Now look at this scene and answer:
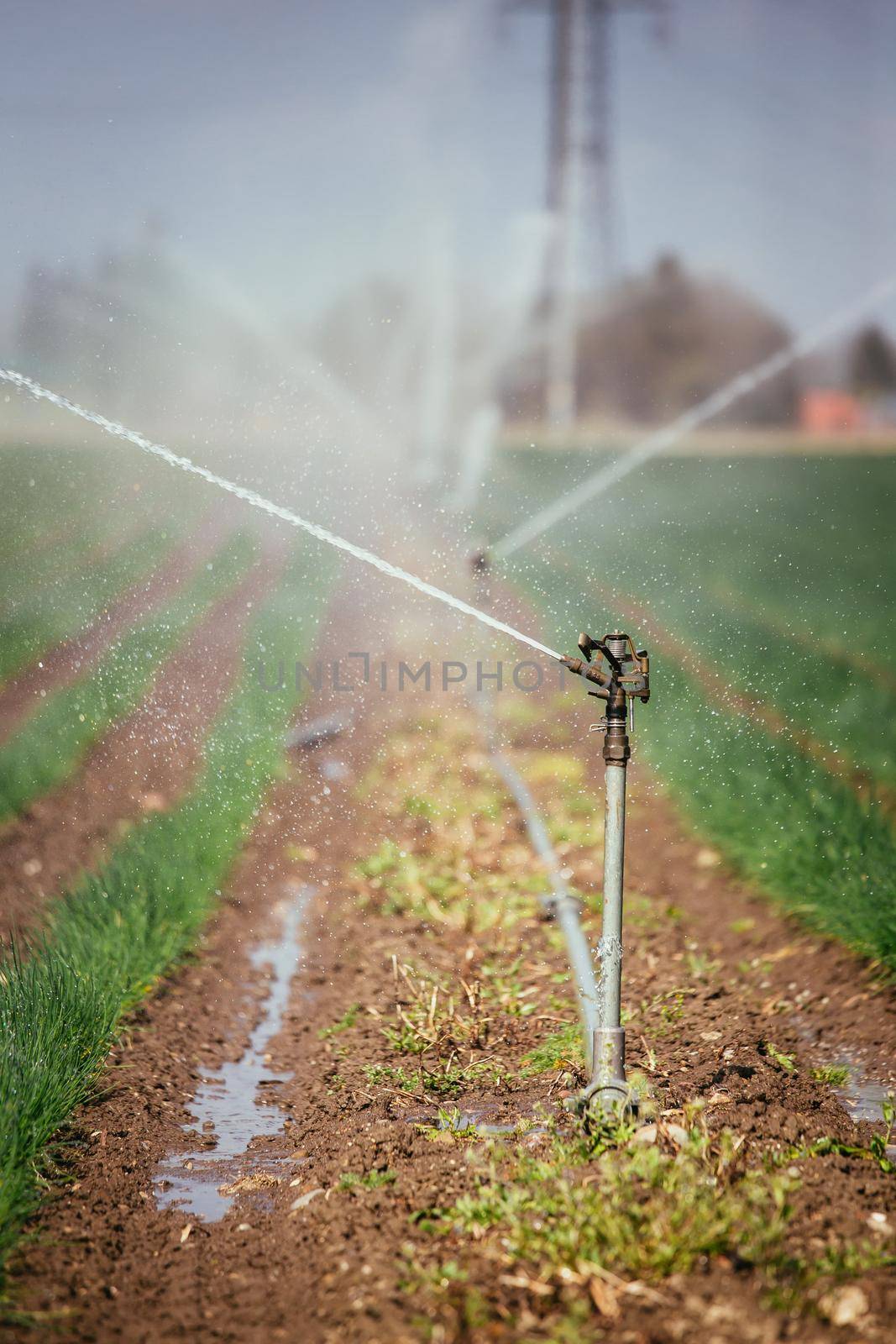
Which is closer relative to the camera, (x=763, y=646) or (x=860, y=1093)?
(x=860, y=1093)

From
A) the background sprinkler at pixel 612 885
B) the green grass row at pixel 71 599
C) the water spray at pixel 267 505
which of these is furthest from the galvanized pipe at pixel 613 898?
the green grass row at pixel 71 599

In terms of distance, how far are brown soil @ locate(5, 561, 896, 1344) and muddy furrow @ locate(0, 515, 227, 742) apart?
3.72 metres

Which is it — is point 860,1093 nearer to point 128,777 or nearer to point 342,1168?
point 342,1168

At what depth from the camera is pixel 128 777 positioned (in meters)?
7.37

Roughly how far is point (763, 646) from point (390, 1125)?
951 cm

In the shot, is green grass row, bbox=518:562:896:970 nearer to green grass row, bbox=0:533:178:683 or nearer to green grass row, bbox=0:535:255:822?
green grass row, bbox=0:535:255:822

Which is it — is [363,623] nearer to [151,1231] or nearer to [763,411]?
[151,1231]

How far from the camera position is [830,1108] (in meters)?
2.96

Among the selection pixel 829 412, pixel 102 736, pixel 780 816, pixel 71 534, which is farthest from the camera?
pixel 829 412

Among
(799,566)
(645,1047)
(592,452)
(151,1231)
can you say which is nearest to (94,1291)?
(151,1231)

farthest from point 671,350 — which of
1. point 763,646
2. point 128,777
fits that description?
point 128,777

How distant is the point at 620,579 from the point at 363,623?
17.2ft

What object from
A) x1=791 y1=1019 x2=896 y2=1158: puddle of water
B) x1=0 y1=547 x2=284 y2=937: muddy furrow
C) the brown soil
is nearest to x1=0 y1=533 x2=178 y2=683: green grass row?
x1=0 y1=547 x2=284 y2=937: muddy furrow

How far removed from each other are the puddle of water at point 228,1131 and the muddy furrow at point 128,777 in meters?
1.26
